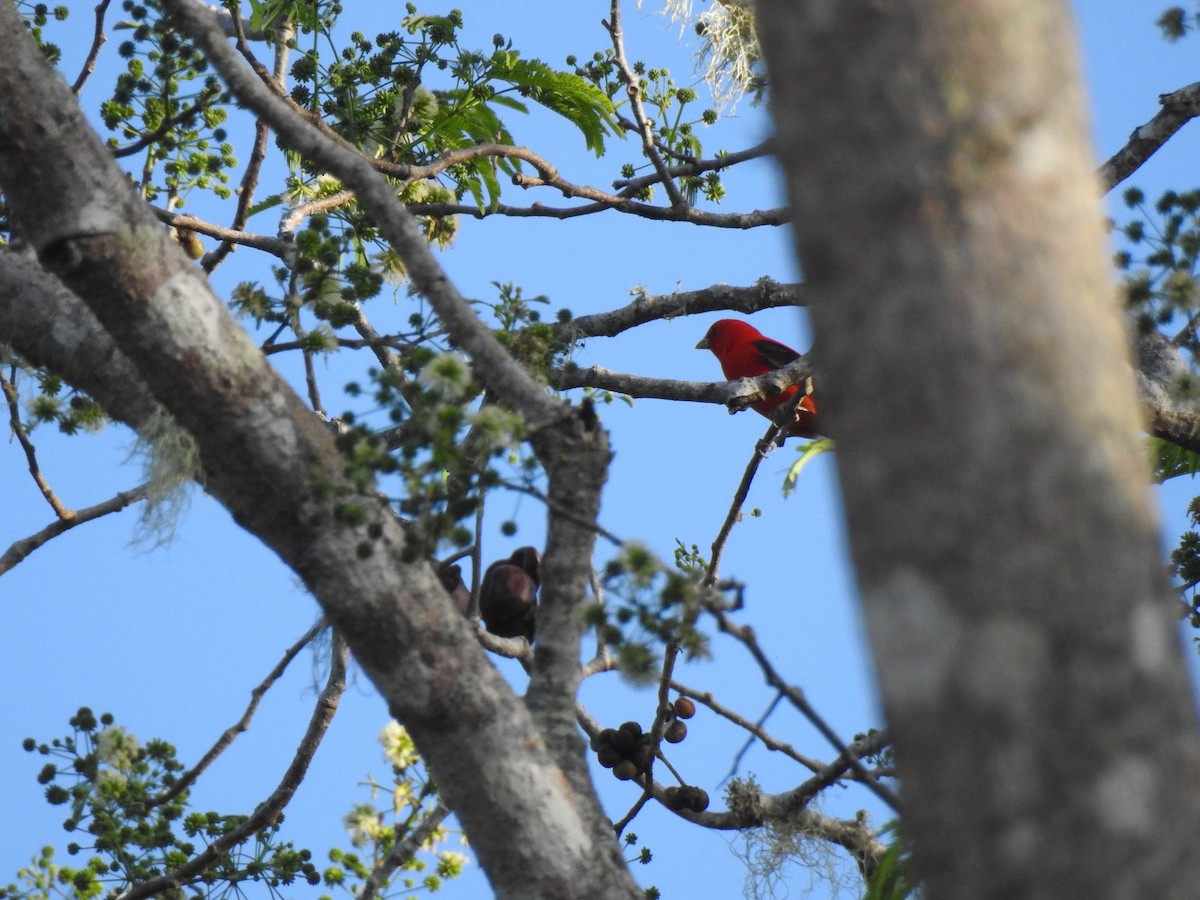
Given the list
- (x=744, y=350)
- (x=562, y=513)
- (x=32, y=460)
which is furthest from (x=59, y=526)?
(x=744, y=350)

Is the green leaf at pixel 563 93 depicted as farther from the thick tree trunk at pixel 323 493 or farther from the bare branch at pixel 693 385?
the thick tree trunk at pixel 323 493

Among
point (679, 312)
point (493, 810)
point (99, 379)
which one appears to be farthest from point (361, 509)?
point (679, 312)

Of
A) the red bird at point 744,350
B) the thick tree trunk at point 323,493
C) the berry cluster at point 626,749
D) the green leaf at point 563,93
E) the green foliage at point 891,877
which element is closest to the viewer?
the thick tree trunk at point 323,493

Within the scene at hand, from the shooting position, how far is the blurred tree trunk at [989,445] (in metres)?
1.12

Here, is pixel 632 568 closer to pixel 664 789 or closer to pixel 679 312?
pixel 664 789

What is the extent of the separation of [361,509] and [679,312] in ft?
8.83

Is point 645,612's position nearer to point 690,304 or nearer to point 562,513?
point 562,513

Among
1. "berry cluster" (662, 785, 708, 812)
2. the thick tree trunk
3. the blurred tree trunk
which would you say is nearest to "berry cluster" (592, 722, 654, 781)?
"berry cluster" (662, 785, 708, 812)

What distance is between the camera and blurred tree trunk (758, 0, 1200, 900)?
1.12 m

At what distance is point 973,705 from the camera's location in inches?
45.6

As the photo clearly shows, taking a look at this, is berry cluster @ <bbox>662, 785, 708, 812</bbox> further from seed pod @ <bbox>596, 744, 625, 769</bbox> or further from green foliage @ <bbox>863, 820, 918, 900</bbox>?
green foliage @ <bbox>863, 820, 918, 900</bbox>

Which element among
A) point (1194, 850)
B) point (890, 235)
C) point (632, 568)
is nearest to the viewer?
point (1194, 850)

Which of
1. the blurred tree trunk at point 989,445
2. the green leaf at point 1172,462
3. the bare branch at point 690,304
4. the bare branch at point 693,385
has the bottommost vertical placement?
the blurred tree trunk at point 989,445

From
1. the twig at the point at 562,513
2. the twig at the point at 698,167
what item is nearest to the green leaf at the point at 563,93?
the twig at the point at 698,167
